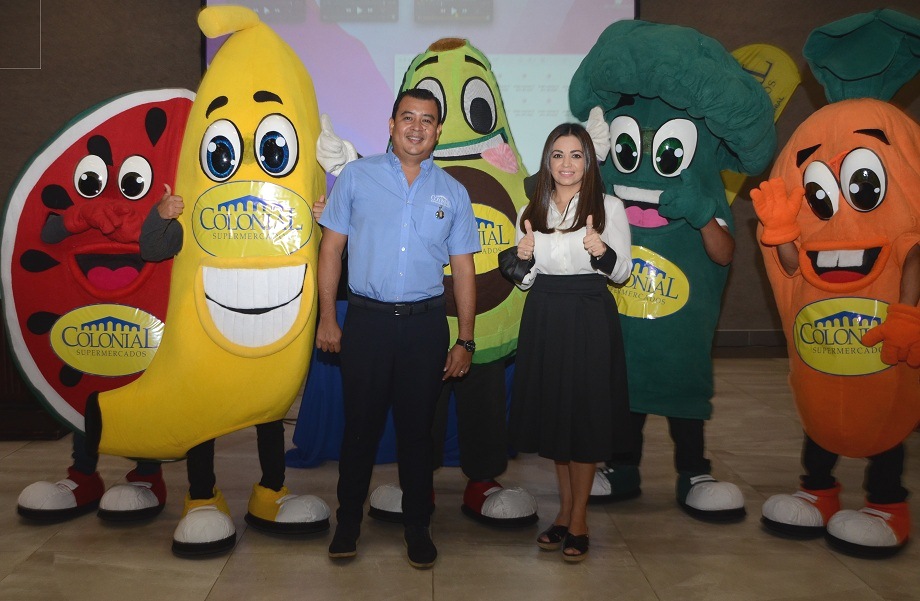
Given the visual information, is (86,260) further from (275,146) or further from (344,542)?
(344,542)

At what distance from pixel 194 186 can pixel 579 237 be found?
1115mm

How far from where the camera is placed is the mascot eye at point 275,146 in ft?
8.01

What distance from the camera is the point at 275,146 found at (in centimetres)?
245

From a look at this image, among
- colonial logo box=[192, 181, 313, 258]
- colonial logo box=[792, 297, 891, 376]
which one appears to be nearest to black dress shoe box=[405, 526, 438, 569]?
colonial logo box=[192, 181, 313, 258]

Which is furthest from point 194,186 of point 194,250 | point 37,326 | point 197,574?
point 197,574

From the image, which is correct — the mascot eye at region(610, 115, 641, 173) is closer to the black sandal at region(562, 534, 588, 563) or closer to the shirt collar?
the shirt collar

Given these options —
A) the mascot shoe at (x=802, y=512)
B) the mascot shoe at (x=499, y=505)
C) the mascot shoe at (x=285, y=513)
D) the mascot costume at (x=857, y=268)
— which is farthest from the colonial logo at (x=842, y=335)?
the mascot shoe at (x=285, y=513)

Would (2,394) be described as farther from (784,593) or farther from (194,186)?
(784,593)

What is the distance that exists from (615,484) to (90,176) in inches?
80.2

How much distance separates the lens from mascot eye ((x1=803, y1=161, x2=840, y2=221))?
252 centimetres

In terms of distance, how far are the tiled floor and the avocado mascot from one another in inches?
7.2

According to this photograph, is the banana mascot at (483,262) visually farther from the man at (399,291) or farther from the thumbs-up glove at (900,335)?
the thumbs-up glove at (900,335)

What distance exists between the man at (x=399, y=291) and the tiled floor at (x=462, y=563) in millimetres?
157

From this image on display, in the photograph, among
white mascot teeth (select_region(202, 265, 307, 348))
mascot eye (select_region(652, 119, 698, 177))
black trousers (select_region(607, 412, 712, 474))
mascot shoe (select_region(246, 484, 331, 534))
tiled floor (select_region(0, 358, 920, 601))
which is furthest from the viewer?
black trousers (select_region(607, 412, 712, 474))
